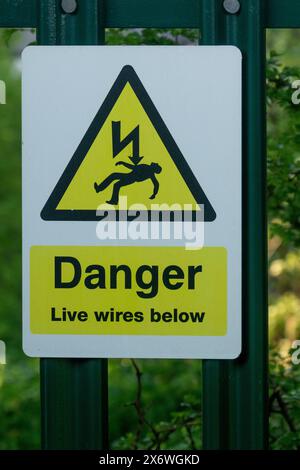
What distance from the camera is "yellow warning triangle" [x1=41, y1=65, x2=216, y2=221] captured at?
2309mm

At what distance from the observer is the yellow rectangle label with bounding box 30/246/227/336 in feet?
7.57

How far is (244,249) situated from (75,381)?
61 cm

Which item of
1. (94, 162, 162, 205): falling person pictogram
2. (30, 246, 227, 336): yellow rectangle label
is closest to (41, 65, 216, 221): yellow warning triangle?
(94, 162, 162, 205): falling person pictogram

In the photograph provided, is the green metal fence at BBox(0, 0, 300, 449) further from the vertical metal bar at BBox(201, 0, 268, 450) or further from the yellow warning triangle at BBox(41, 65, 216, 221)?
the yellow warning triangle at BBox(41, 65, 216, 221)

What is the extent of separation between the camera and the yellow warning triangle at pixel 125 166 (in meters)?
2.31

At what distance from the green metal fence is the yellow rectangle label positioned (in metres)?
0.11

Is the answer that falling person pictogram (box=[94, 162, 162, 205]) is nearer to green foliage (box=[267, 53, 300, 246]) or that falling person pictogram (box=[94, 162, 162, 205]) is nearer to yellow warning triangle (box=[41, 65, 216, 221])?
yellow warning triangle (box=[41, 65, 216, 221])

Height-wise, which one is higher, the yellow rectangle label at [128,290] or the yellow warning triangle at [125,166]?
the yellow warning triangle at [125,166]

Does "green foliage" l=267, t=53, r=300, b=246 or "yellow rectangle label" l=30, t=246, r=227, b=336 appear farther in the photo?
"green foliage" l=267, t=53, r=300, b=246

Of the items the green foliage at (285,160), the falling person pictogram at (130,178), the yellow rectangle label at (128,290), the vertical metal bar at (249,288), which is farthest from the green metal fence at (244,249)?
the green foliage at (285,160)

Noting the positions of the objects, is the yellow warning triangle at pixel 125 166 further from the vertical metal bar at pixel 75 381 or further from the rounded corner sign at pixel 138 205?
the vertical metal bar at pixel 75 381

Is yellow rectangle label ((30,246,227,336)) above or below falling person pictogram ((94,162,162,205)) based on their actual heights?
below

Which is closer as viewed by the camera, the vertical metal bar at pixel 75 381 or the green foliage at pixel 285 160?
the vertical metal bar at pixel 75 381

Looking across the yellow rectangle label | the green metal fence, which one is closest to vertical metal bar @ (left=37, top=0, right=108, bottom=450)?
the green metal fence
